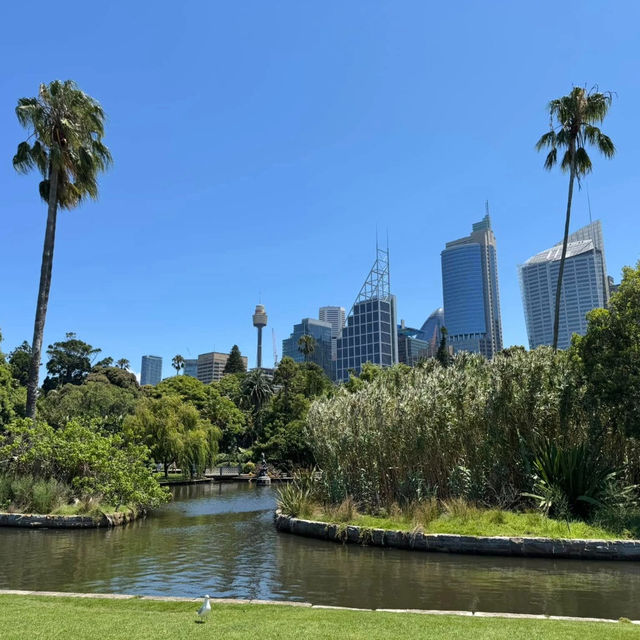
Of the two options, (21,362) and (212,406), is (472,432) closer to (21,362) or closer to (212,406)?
(212,406)

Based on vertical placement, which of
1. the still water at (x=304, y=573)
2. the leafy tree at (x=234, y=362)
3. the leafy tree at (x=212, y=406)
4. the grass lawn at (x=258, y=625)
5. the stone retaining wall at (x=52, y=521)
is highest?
the leafy tree at (x=234, y=362)

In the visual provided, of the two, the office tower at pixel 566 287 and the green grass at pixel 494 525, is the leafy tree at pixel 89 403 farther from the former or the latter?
the office tower at pixel 566 287

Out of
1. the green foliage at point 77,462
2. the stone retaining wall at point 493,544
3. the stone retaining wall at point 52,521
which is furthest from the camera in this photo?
the green foliage at point 77,462

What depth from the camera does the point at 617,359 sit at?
682 inches

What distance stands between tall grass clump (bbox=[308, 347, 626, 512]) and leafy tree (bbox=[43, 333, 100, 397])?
83.8m

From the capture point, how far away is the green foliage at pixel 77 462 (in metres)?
20.9

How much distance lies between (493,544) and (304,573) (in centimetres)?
515

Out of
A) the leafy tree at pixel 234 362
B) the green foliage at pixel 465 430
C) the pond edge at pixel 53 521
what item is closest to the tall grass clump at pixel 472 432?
the green foliage at pixel 465 430

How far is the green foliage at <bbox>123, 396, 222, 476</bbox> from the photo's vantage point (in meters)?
38.0

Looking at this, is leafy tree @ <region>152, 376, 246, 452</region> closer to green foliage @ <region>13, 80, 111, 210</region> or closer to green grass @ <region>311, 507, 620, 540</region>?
green foliage @ <region>13, 80, 111, 210</region>

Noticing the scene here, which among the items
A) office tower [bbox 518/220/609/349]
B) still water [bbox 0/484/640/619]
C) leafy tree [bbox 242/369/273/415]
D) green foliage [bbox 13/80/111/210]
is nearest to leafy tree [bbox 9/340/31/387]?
leafy tree [bbox 242/369/273/415]

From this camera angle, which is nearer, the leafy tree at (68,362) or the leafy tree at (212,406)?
the leafy tree at (212,406)

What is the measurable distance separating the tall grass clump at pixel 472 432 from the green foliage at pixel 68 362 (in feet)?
273

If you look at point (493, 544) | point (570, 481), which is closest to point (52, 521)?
point (493, 544)
